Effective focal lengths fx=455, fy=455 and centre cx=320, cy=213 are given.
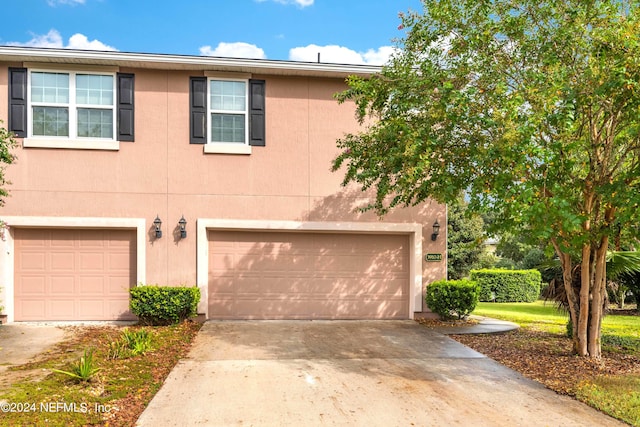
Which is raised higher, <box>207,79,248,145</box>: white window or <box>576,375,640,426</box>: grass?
<box>207,79,248,145</box>: white window

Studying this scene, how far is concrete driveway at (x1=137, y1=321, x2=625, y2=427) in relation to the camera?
4621mm

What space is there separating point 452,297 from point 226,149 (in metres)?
5.93

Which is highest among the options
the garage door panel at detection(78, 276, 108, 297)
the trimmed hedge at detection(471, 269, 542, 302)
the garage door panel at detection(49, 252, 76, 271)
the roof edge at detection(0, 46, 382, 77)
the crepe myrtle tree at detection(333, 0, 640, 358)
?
the roof edge at detection(0, 46, 382, 77)

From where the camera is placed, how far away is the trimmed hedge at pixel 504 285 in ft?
61.3

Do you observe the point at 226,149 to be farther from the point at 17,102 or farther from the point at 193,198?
the point at 17,102

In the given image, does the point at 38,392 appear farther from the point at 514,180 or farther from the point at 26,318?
the point at 514,180

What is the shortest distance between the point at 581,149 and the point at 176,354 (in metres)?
6.75

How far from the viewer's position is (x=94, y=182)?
9695 mm

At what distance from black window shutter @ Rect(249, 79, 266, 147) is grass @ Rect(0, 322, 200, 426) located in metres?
4.68

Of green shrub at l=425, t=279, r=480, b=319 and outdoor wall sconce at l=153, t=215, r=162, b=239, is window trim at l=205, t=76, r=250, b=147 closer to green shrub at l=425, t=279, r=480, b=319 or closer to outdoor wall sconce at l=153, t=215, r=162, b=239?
outdoor wall sconce at l=153, t=215, r=162, b=239

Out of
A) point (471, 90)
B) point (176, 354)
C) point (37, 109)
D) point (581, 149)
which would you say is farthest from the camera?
point (37, 109)

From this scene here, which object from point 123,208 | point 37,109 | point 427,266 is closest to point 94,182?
point 123,208

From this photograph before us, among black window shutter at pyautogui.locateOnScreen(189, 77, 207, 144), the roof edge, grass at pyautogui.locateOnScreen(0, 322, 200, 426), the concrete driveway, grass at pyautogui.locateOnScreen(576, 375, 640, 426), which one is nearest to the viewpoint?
grass at pyautogui.locateOnScreen(0, 322, 200, 426)

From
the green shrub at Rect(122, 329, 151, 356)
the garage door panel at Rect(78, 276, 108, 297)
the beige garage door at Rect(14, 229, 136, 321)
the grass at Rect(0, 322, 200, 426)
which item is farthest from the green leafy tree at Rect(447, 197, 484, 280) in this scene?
the green shrub at Rect(122, 329, 151, 356)
